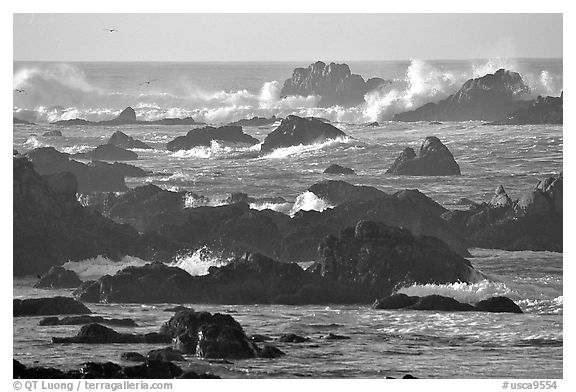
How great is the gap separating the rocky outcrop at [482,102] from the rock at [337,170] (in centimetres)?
299

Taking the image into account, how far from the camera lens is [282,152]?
6100cm

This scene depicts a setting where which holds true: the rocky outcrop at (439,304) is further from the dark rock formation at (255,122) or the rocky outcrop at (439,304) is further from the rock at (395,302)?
the dark rock formation at (255,122)

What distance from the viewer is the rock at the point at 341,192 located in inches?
2311

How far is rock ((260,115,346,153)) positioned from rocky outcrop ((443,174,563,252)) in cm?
508

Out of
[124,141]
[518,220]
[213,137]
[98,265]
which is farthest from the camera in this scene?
[124,141]

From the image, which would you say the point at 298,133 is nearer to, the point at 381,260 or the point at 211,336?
the point at 381,260

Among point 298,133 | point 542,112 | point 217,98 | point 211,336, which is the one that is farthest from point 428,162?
point 211,336

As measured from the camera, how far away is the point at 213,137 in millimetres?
61031

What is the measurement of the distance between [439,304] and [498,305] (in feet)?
6.02

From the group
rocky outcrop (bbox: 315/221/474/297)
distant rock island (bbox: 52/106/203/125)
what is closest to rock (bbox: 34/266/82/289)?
distant rock island (bbox: 52/106/203/125)

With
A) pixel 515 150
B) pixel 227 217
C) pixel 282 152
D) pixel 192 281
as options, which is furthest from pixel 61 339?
pixel 515 150

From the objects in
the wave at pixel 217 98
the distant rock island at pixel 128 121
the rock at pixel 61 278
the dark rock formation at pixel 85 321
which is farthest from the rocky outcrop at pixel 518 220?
the rock at pixel 61 278

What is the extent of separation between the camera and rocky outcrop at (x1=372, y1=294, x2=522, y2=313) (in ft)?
180

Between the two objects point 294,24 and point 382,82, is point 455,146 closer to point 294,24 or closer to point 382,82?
point 382,82
